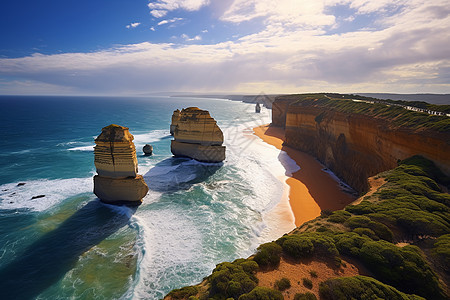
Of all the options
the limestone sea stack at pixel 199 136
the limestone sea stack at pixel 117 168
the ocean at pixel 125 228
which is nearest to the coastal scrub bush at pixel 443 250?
the ocean at pixel 125 228

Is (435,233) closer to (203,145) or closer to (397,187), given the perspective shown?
(397,187)

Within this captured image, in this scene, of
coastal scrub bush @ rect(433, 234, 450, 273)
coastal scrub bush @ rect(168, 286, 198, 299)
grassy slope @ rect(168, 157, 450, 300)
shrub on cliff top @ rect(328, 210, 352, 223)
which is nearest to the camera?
grassy slope @ rect(168, 157, 450, 300)

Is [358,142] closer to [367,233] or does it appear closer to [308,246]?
[367,233]

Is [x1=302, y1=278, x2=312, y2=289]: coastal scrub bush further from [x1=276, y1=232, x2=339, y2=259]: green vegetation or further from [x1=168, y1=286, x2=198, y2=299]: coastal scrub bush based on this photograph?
[x1=168, y1=286, x2=198, y2=299]: coastal scrub bush

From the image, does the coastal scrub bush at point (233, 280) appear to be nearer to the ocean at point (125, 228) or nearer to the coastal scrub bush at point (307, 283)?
the coastal scrub bush at point (307, 283)

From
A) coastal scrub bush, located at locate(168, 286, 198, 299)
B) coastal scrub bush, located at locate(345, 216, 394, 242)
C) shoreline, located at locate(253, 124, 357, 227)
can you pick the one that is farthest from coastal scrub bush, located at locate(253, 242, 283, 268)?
shoreline, located at locate(253, 124, 357, 227)

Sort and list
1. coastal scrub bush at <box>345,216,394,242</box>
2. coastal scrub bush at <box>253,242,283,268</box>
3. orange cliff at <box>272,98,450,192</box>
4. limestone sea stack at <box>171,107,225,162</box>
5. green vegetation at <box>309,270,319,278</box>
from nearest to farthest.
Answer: green vegetation at <box>309,270,319,278</box>
coastal scrub bush at <box>253,242,283,268</box>
coastal scrub bush at <box>345,216,394,242</box>
orange cliff at <box>272,98,450,192</box>
limestone sea stack at <box>171,107,225,162</box>
